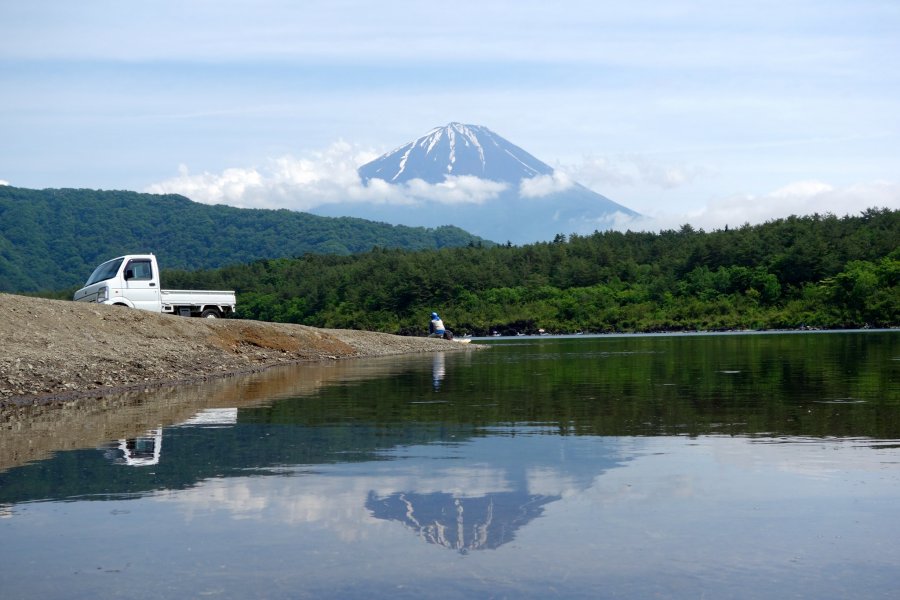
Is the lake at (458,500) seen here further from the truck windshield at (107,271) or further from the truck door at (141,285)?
the truck windshield at (107,271)

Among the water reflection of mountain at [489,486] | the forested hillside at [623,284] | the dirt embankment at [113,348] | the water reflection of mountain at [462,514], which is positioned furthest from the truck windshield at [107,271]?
the forested hillside at [623,284]

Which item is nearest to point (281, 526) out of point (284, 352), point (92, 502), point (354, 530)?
point (354, 530)

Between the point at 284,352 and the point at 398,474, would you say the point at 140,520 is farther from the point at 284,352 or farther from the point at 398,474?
the point at 284,352

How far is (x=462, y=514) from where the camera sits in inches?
410

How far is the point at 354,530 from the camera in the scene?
9797 millimetres

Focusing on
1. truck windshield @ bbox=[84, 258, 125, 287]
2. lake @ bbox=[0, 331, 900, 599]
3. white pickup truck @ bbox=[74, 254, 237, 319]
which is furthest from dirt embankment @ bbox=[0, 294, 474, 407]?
lake @ bbox=[0, 331, 900, 599]

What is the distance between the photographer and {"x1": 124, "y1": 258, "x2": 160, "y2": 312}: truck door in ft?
143

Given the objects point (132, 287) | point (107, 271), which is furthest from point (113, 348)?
point (107, 271)

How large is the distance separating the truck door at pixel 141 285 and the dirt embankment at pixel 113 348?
2.80m

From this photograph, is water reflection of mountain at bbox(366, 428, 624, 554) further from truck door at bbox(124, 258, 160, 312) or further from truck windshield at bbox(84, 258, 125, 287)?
truck windshield at bbox(84, 258, 125, 287)

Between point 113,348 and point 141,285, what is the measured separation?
40.6ft

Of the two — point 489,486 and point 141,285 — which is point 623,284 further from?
point 489,486

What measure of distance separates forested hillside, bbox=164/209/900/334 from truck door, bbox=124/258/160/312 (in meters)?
78.9

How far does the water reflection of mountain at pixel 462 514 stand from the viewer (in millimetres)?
9391
